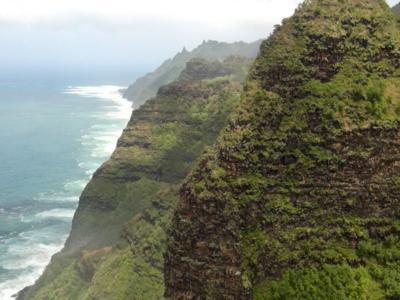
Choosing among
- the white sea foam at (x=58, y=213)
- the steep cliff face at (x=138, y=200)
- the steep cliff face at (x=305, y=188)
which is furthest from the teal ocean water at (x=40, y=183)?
the steep cliff face at (x=305, y=188)

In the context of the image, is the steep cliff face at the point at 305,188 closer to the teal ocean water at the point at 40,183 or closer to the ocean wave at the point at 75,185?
the teal ocean water at the point at 40,183

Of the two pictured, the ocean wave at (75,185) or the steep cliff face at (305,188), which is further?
the ocean wave at (75,185)

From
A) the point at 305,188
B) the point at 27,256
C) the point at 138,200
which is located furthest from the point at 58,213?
the point at 305,188

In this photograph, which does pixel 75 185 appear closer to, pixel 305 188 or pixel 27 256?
pixel 27 256

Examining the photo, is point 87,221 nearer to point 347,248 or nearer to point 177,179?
point 177,179

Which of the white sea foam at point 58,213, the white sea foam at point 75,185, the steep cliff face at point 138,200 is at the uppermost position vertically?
the steep cliff face at point 138,200

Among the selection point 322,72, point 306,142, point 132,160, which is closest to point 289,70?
point 322,72
